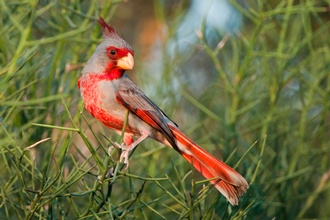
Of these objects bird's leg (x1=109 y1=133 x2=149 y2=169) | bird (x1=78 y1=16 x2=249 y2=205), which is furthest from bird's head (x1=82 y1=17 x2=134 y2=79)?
bird's leg (x1=109 y1=133 x2=149 y2=169)

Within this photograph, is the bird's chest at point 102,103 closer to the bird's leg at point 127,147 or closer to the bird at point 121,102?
the bird at point 121,102

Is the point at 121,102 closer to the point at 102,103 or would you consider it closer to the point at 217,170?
the point at 102,103

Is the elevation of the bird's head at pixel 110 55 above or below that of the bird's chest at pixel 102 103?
above

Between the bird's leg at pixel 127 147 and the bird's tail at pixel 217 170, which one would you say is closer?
the bird's leg at pixel 127 147

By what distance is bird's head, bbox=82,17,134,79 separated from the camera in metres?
3.54

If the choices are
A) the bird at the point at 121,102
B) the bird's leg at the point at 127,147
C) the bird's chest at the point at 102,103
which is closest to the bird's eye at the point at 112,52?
the bird at the point at 121,102

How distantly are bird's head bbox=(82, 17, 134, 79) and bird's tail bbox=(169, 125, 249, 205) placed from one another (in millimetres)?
427

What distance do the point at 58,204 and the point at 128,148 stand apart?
0.44 metres

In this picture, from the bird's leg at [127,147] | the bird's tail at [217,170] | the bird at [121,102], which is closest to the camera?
the bird's leg at [127,147]

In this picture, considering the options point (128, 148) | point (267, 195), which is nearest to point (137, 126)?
point (128, 148)

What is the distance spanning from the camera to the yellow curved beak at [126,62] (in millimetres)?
3498

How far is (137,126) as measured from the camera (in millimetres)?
3646

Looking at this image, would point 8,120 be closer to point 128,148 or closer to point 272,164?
point 128,148

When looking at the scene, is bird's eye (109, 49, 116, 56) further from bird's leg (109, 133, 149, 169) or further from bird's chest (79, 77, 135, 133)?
bird's leg (109, 133, 149, 169)
